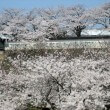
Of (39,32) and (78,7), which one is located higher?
(78,7)

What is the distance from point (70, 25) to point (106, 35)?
3.75m

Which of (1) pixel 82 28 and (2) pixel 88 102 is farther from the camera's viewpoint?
(1) pixel 82 28

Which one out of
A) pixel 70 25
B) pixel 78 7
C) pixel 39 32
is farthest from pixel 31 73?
pixel 78 7

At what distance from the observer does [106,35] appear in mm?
30750

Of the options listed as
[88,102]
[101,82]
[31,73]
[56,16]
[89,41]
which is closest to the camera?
[88,102]

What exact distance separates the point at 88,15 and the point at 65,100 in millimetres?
23436

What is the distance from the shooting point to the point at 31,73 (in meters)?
11.4

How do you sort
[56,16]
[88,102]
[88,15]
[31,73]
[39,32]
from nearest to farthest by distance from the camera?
[88,102] → [31,73] → [39,32] → [88,15] → [56,16]

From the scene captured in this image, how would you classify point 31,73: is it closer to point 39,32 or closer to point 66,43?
point 66,43

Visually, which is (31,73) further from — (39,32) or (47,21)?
(47,21)

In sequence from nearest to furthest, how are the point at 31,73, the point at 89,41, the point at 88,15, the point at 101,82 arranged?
the point at 101,82 → the point at 31,73 → the point at 89,41 → the point at 88,15

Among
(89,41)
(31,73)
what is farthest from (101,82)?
(89,41)

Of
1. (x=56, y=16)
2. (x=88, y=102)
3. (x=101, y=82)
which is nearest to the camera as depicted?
(x=88, y=102)

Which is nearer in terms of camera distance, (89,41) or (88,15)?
(89,41)
